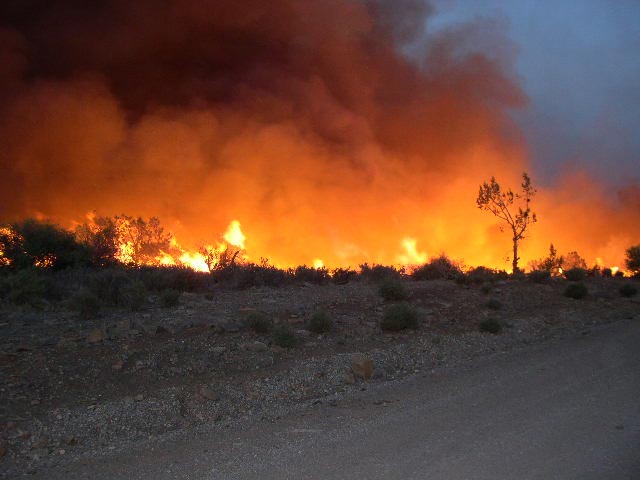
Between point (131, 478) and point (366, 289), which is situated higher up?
point (366, 289)

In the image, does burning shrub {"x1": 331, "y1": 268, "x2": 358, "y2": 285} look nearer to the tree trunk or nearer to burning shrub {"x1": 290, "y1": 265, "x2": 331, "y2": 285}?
burning shrub {"x1": 290, "y1": 265, "x2": 331, "y2": 285}

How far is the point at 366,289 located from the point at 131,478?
15.3 metres

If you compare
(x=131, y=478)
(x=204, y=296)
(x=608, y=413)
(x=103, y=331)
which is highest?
(x=204, y=296)

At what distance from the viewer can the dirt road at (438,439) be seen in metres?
5.79

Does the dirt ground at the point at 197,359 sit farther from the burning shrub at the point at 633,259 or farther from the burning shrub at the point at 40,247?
the burning shrub at the point at 633,259

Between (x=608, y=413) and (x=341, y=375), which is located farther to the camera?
(x=341, y=375)

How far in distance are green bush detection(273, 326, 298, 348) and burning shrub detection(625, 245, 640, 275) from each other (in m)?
29.9

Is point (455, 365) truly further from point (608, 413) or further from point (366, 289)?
point (366, 289)

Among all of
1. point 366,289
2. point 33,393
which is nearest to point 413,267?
point 366,289

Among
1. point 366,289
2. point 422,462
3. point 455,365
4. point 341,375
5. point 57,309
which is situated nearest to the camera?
point 422,462

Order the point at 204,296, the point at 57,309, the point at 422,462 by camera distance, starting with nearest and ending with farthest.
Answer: the point at 422,462 < the point at 57,309 < the point at 204,296

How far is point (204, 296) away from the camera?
1817 centimetres

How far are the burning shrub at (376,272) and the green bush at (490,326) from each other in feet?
34.2

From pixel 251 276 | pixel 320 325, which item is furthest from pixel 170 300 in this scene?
pixel 251 276
